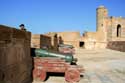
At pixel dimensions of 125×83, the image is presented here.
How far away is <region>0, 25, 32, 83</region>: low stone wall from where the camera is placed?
4637 mm

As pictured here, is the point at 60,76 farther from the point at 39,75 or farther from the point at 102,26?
the point at 102,26

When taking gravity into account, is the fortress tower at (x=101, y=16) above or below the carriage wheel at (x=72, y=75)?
above

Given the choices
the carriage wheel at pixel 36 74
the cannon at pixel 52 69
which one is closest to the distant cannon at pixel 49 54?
the cannon at pixel 52 69

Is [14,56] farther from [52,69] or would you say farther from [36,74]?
[52,69]

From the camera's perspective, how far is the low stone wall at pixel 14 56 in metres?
4.64

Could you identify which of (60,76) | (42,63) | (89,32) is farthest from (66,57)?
(89,32)

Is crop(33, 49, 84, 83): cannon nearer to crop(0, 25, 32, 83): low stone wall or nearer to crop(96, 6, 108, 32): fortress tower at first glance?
crop(0, 25, 32, 83): low stone wall

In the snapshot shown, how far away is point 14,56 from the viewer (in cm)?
552

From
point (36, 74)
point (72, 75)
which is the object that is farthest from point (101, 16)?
point (36, 74)

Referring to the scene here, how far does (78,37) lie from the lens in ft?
Result: 105

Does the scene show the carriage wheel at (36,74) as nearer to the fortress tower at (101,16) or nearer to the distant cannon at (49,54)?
the distant cannon at (49,54)

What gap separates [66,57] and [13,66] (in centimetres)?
308

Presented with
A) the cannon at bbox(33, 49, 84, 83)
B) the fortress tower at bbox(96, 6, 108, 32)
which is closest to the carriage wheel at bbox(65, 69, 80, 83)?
the cannon at bbox(33, 49, 84, 83)

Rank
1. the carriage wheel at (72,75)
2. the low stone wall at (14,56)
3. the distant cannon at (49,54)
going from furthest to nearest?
the distant cannon at (49,54) → the carriage wheel at (72,75) → the low stone wall at (14,56)
